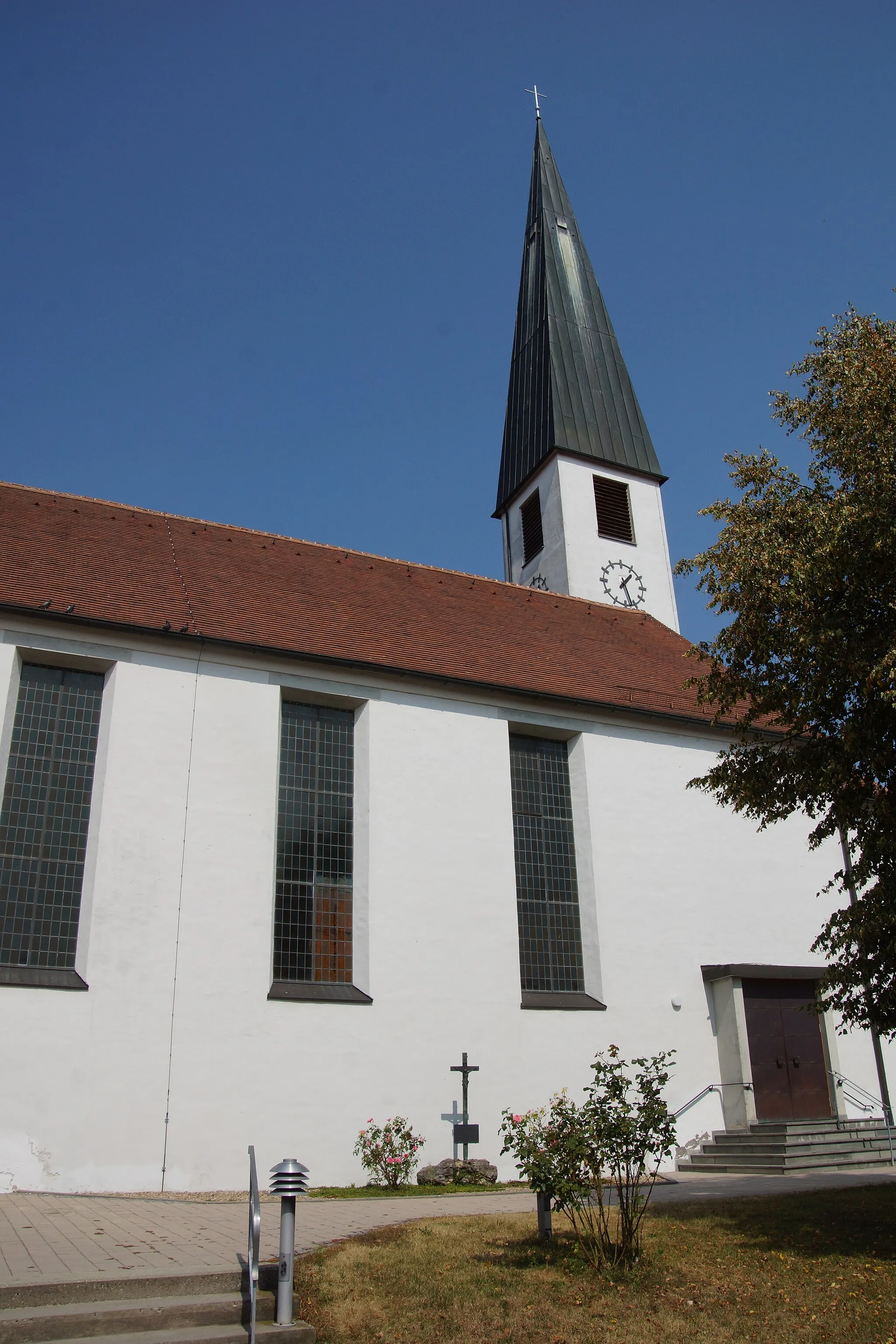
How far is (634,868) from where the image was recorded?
17.5m

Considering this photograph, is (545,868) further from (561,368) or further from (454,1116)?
(561,368)

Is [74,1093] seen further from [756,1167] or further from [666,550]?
[666,550]

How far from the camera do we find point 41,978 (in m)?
12.8

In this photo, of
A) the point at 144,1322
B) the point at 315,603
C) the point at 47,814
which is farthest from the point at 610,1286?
the point at 315,603

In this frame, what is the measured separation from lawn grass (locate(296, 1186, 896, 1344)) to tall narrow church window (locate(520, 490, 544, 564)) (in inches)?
834

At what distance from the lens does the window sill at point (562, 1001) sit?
15734mm

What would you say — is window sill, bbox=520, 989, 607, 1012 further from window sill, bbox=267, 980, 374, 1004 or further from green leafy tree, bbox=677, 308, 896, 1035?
green leafy tree, bbox=677, 308, 896, 1035

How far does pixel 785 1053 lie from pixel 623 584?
1307 centimetres

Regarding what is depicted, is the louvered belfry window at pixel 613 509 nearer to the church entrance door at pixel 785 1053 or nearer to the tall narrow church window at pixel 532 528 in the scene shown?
the tall narrow church window at pixel 532 528

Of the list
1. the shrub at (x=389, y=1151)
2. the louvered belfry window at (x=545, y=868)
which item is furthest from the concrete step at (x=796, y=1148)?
the shrub at (x=389, y=1151)

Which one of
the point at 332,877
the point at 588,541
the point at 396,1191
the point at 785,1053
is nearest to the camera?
the point at 396,1191

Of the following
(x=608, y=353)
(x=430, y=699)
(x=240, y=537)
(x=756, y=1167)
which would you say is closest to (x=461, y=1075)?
(x=756, y=1167)

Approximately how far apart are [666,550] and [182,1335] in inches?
969

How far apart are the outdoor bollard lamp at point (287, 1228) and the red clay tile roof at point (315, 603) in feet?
31.5
